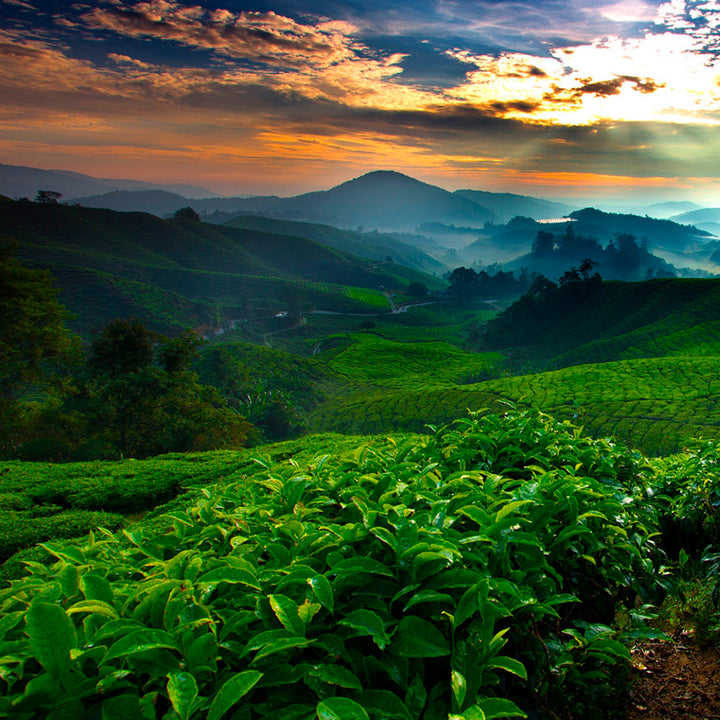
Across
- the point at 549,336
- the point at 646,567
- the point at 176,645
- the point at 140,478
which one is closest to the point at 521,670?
the point at 176,645

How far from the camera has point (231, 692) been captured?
1.09 metres

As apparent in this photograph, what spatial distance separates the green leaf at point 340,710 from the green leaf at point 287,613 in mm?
212

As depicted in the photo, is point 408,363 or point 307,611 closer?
point 307,611

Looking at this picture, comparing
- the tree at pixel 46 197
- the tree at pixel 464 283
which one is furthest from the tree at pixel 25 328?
the tree at pixel 464 283

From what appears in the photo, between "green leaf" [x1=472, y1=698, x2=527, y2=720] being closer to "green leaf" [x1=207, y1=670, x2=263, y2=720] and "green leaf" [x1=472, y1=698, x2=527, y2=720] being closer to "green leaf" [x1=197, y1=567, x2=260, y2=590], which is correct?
"green leaf" [x1=207, y1=670, x2=263, y2=720]

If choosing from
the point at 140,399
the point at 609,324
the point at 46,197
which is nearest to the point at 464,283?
the point at 609,324

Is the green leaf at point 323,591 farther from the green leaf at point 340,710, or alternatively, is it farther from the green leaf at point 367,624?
the green leaf at point 340,710

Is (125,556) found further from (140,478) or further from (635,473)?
(140,478)

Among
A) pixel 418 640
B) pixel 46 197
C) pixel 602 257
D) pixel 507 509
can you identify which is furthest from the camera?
pixel 602 257

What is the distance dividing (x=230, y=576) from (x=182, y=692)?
386 mm

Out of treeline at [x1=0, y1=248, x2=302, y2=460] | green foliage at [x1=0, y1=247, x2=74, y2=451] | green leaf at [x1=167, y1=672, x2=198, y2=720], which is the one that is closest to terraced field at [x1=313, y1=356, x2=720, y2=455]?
treeline at [x1=0, y1=248, x2=302, y2=460]

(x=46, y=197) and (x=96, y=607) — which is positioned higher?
(x=46, y=197)

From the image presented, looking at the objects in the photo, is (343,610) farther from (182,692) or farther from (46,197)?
(46,197)

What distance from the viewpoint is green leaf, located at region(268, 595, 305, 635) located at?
1.27 metres
